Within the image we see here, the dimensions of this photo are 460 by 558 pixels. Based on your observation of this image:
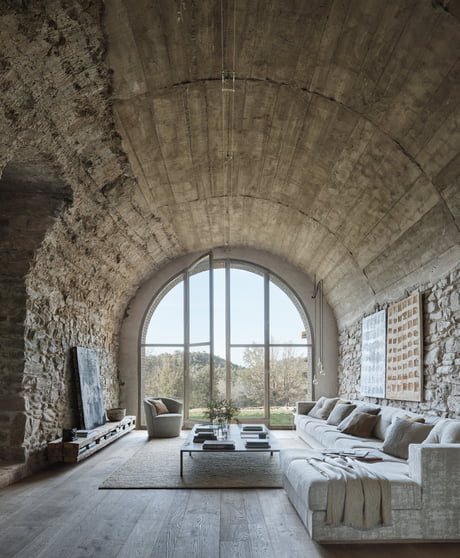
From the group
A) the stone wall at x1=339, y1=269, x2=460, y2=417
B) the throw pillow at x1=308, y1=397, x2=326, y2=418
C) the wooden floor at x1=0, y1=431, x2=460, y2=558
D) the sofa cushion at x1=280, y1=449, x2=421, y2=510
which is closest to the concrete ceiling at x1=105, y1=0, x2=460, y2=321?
the stone wall at x1=339, y1=269, x2=460, y2=417

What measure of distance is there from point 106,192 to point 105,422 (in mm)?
4639

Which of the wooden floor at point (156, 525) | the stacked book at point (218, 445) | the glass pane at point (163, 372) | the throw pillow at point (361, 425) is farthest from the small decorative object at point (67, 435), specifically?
the glass pane at point (163, 372)

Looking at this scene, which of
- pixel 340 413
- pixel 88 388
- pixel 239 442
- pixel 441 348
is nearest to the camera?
pixel 441 348

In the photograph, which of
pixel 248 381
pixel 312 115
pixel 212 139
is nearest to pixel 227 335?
pixel 248 381

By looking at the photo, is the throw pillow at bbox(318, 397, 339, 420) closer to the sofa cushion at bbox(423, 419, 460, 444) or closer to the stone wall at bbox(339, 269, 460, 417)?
the stone wall at bbox(339, 269, 460, 417)

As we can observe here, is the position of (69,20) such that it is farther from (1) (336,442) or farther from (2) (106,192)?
(1) (336,442)

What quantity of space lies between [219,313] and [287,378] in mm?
2202

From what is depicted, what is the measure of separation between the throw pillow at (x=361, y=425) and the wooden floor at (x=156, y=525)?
1902 mm

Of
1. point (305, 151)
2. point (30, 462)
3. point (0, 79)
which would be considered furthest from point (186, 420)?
point (0, 79)

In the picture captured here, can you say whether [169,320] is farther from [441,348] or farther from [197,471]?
[441,348]

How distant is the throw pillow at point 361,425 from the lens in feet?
24.3

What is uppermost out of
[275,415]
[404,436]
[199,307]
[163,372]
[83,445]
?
[199,307]

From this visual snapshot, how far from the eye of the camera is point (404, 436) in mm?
5812

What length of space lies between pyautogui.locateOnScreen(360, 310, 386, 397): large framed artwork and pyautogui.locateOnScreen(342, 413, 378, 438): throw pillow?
937mm
